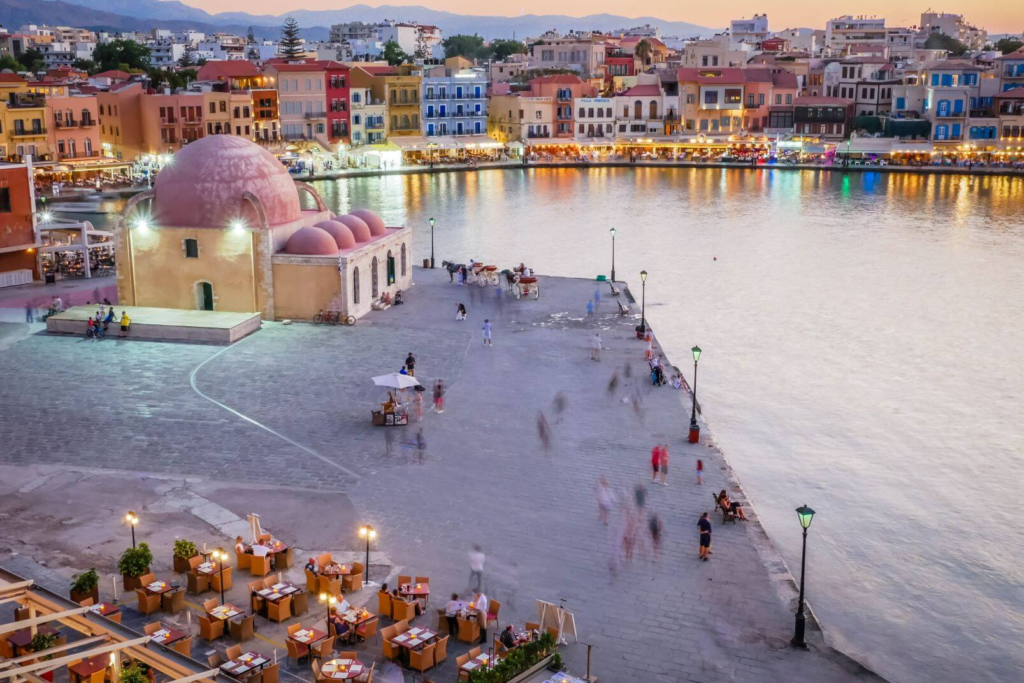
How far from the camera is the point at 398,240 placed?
118 feet

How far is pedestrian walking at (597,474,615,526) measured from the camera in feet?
60.0

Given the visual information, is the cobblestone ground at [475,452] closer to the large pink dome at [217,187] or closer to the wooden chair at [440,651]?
the wooden chair at [440,651]

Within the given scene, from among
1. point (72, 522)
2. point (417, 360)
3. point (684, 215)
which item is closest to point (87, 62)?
point (684, 215)

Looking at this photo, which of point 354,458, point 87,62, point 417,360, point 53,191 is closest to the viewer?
point 354,458

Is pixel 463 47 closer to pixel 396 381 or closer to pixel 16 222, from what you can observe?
pixel 16 222

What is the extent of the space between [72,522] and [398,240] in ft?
64.7

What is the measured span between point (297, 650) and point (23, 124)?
63.4 meters

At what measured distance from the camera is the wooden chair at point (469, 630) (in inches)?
551

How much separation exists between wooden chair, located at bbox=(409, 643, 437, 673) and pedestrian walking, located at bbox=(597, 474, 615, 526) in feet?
17.5

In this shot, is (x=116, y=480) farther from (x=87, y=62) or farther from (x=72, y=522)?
(x=87, y=62)

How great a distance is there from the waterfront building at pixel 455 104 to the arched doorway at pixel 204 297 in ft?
200

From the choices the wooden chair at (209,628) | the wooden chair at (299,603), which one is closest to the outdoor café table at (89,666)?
the wooden chair at (209,628)

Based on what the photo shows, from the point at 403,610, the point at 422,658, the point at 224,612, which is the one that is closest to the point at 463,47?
the point at 403,610

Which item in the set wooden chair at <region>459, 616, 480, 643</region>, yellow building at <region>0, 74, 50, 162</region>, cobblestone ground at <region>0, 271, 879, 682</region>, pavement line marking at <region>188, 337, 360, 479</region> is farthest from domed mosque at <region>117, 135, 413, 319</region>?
yellow building at <region>0, 74, 50, 162</region>
